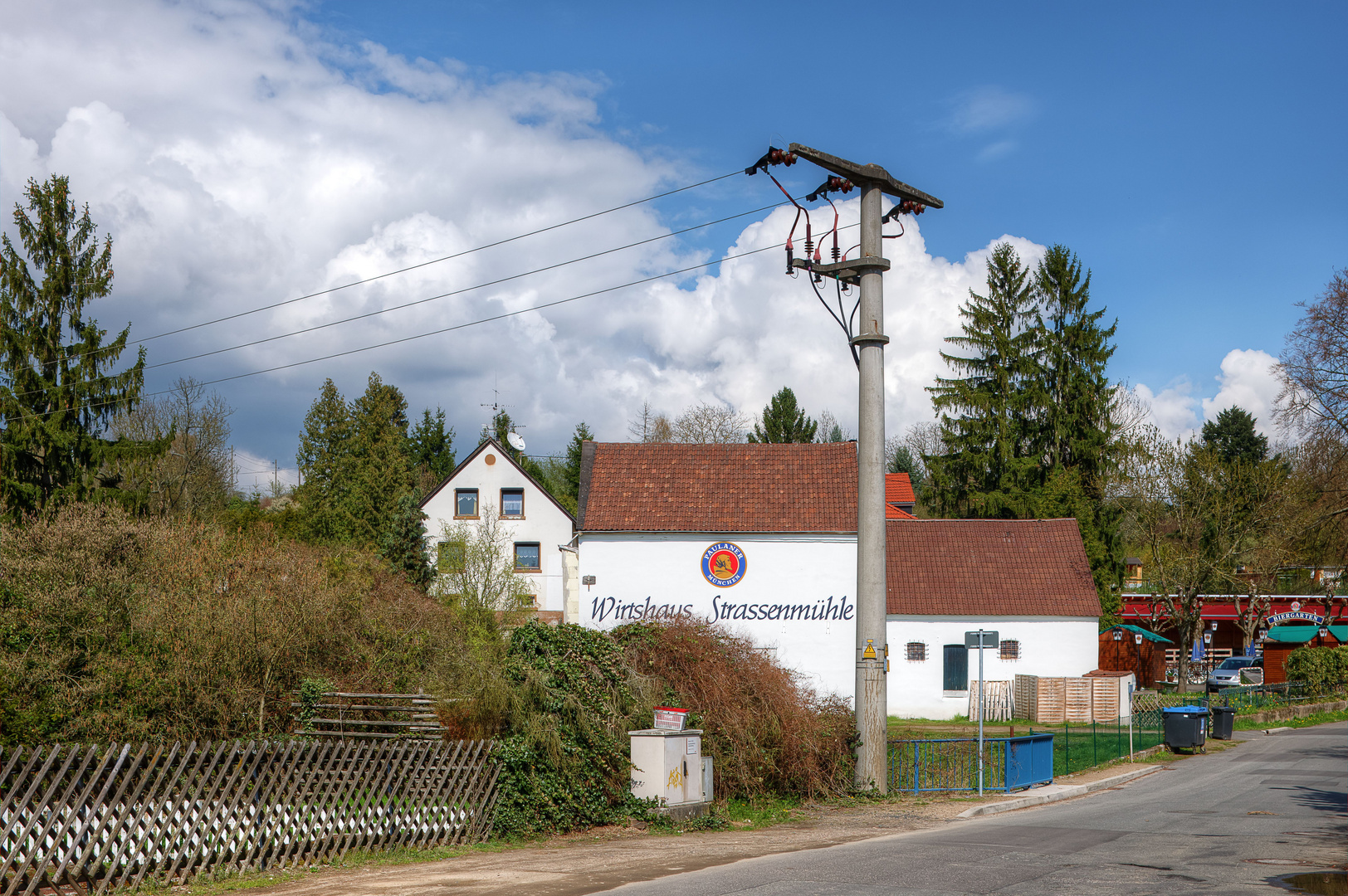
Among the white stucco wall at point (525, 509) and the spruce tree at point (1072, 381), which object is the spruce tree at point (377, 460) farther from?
the spruce tree at point (1072, 381)

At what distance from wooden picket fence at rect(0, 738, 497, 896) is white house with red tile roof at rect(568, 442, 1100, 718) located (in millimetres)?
17991

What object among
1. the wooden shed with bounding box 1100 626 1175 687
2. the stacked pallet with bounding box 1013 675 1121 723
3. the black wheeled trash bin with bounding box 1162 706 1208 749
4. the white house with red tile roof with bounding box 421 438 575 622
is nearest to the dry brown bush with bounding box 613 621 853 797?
the black wheeled trash bin with bounding box 1162 706 1208 749

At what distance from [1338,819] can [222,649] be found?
52.6 feet

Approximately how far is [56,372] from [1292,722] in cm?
4214

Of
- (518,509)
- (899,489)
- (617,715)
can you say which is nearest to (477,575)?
(518,509)

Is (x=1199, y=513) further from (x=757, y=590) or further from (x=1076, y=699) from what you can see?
(x=757, y=590)

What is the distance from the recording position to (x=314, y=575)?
610 inches

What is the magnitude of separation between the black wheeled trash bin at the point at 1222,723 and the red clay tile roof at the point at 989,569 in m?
5.95

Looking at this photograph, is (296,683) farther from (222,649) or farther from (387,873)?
(387,873)

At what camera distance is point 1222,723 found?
104 feet

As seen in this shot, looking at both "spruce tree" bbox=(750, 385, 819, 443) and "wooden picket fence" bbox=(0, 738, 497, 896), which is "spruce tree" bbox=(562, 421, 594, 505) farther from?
"wooden picket fence" bbox=(0, 738, 497, 896)

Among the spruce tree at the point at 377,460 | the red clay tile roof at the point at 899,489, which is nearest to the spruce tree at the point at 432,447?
the spruce tree at the point at 377,460

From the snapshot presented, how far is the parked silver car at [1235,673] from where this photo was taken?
46.7m

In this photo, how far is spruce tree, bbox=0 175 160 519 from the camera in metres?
32.5
